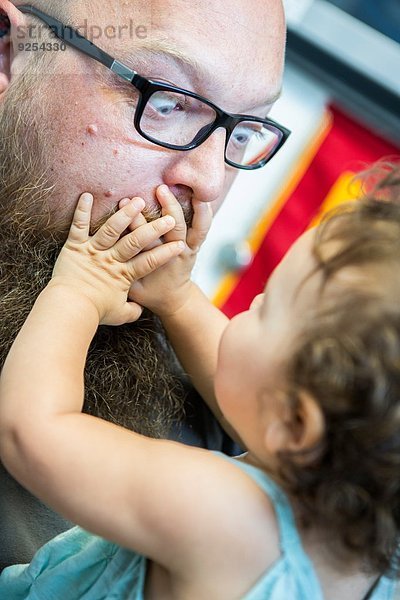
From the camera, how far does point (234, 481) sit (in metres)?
0.91

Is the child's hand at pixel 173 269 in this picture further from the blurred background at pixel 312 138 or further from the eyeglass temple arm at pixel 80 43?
the blurred background at pixel 312 138

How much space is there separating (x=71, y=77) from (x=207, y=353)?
1.71 ft

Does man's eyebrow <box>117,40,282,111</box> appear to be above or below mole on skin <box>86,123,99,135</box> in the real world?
above

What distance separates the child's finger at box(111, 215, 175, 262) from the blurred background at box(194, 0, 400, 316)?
122 cm

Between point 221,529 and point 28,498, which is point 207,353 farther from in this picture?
point 221,529

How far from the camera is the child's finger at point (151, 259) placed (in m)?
1.30

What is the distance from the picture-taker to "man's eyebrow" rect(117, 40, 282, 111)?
1.32 metres

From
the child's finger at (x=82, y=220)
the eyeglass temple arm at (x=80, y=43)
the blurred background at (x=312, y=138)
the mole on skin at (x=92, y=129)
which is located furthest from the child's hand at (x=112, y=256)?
the blurred background at (x=312, y=138)

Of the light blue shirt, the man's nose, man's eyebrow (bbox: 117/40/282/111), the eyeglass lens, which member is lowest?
the light blue shirt

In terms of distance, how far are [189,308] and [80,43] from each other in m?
0.48

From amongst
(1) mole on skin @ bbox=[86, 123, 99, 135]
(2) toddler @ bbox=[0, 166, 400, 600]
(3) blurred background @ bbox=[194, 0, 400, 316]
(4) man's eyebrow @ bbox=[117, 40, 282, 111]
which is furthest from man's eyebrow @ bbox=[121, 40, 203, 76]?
(3) blurred background @ bbox=[194, 0, 400, 316]

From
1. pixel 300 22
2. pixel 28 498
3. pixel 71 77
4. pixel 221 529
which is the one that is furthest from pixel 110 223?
pixel 300 22

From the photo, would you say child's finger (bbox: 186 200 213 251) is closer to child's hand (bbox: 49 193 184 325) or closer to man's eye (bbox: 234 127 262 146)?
child's hand (bbox: 49 193 184 325)

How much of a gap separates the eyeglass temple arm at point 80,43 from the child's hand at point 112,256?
205 millimetres
